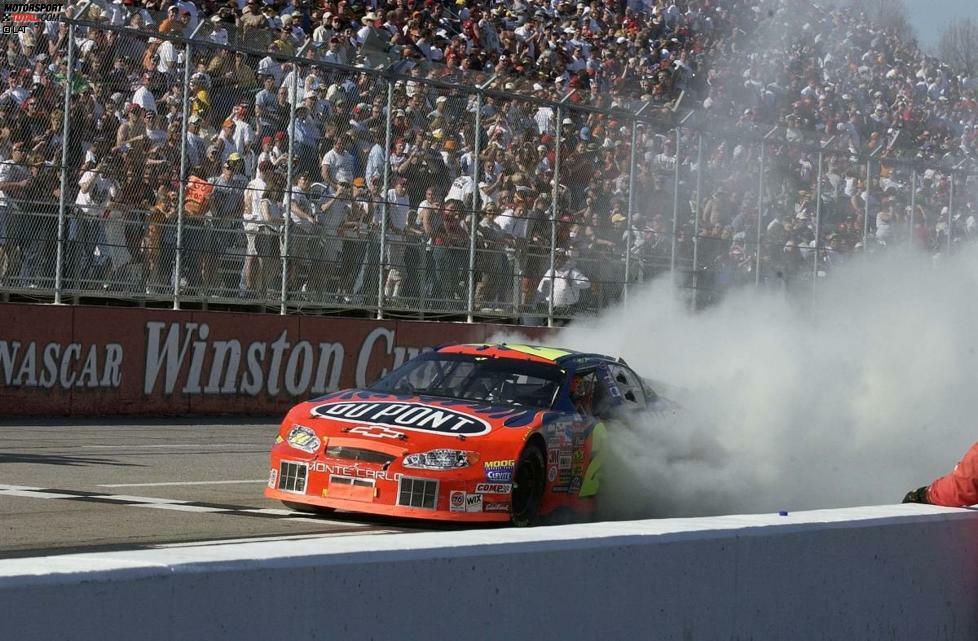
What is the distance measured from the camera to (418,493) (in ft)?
32.1

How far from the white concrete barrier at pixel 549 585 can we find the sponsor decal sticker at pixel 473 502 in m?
3.83

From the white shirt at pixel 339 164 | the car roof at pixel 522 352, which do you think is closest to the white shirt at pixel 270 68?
the white shirt at pixel 339 164

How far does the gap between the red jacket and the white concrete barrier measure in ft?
0.30

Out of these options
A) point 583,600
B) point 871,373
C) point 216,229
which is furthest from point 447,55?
point 583,600

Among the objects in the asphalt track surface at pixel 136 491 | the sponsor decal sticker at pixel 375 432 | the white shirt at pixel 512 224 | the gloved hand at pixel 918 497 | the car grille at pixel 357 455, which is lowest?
the asphalt track surface at pixel 136 491

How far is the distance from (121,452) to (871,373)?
24.6 ft

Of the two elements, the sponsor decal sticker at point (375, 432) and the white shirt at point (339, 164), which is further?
the white shirt at point (339, 164)

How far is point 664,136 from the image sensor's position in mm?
23234

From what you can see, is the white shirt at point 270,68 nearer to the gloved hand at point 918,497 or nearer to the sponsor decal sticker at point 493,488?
the sponsor decal sticker at point 493,488

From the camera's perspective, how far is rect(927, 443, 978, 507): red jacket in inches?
256

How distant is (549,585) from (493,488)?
507 cm

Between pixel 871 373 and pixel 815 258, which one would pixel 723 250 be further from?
pixel 871 373

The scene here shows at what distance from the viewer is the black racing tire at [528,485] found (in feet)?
33.0

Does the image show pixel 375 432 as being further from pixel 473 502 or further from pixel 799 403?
pixel 799 403
